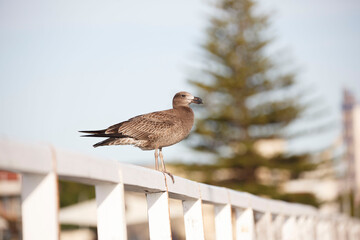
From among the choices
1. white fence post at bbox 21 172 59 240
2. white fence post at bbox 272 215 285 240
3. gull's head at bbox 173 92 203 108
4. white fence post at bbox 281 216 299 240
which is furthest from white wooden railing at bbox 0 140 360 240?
gull's head at bbox 173 92 203 108

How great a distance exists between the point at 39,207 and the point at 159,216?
134cm

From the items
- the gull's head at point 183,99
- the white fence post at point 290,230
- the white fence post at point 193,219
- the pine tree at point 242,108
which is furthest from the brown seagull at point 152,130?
the pine tree at point 242,108

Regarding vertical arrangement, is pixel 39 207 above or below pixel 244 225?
below

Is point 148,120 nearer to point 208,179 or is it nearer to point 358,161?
point 208,179

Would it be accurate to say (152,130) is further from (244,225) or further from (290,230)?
(290,230)

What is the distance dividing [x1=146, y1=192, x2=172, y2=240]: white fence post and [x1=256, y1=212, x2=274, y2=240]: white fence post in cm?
295

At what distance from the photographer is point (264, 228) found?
249 inches

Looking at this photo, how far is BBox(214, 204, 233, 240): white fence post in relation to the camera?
15.3ft

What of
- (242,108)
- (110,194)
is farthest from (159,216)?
(242,108)

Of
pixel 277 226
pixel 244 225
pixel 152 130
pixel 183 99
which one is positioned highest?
pixel 183 99

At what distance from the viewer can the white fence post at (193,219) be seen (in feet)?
12.9

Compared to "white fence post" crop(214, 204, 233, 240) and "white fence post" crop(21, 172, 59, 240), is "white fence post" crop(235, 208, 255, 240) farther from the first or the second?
"white fence post" crop(21, 172, 59, 240)

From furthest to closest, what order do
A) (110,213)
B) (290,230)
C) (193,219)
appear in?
(290,230)
(193,219)
(110,213)

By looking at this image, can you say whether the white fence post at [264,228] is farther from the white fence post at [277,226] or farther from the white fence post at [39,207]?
the white fence post at [39,207]
